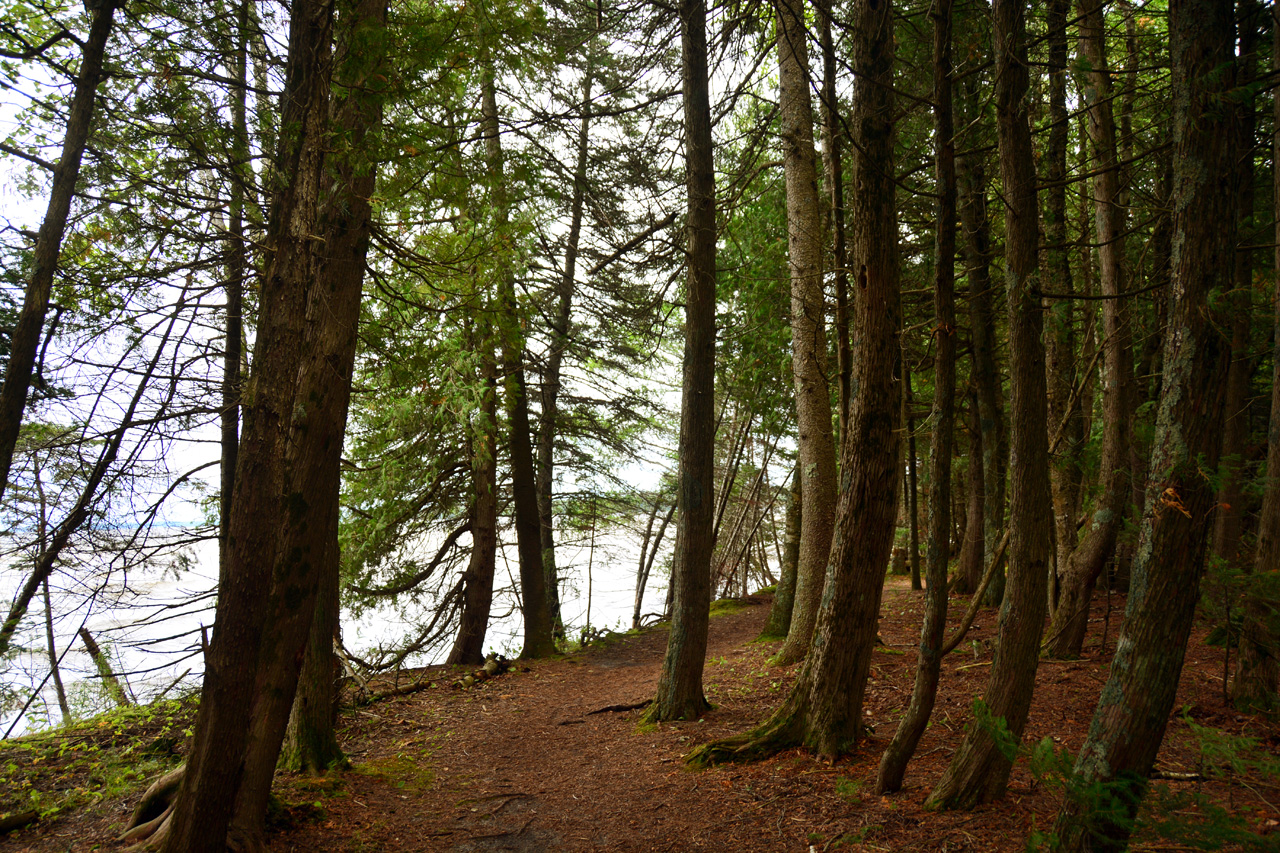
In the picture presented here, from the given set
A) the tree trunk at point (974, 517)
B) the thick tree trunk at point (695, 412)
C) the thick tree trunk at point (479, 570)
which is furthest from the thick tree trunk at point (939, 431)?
the thick tree trunk at point (479, 570)

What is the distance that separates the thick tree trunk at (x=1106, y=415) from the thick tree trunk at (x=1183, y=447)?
4.42 m

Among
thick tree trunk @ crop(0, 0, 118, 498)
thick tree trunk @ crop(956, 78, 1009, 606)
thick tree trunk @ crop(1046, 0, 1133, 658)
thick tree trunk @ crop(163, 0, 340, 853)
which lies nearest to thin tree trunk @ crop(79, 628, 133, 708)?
thick tree trunk @ crop(0, 0, 118, 498)

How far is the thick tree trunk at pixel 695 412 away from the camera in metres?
7.18

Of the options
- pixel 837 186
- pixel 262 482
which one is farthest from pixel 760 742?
pixel 837 186

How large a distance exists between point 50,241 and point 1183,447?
7130mm

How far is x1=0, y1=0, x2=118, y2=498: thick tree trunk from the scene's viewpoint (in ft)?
16.6

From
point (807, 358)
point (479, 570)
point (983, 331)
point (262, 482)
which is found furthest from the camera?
point (479, 570)

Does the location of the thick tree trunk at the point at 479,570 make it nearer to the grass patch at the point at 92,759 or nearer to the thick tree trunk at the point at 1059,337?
the grass patch at the point at 92,759

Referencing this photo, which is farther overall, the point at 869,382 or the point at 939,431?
the point at 869,382

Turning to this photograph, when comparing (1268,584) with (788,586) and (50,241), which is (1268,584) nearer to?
(788,586)

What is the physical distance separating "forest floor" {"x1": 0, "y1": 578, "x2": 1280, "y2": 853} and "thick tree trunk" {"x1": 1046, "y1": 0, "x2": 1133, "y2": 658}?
0.51m

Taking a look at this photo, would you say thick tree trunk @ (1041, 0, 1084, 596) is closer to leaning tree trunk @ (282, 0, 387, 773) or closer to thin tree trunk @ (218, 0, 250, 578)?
leaning tree trunk @ (282, 0, 387, 773)

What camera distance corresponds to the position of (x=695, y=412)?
7219 mm

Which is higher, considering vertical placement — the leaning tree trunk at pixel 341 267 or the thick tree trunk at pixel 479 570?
the leaning tree trunk at pixel 341 267
